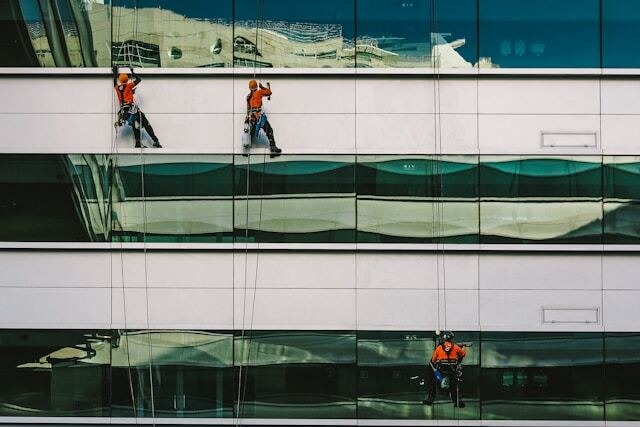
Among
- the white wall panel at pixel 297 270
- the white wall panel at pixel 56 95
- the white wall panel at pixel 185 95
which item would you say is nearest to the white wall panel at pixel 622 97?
the white wall panel at pixel 297 270

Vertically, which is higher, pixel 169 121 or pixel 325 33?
pixel 325 33

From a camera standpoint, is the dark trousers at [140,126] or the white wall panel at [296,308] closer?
the dark trousers at [140,126]

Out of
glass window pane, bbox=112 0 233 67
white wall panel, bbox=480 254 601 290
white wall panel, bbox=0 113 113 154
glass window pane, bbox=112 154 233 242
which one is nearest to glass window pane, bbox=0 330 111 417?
glass window pane, bbox=112 154 233 242

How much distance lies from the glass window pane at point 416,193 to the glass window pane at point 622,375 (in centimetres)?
292

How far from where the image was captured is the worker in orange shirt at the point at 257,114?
41.6 ft

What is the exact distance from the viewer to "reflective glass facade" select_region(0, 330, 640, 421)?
13047mm

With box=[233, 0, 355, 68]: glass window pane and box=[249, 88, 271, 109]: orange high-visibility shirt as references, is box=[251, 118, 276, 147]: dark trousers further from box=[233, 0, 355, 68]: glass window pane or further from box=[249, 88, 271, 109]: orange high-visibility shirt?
box=[233, 0, 355, 68]: glass window pane

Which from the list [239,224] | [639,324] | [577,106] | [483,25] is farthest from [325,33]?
[639,324]

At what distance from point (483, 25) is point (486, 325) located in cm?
493

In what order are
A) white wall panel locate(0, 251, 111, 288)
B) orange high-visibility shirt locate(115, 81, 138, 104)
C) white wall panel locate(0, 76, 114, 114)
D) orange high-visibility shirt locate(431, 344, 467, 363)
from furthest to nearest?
white wall panel locate(0, 76, 114, 114)
white wall panel locate(0, 251, 111, 288)
orange high-visibility shirt locate(115, 81, 138, 104)
orange high-visibility shirt locate(431, 344, 467, 363)

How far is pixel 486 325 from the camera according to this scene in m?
13.1

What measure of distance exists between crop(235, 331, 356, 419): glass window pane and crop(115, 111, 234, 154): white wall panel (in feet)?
10.4

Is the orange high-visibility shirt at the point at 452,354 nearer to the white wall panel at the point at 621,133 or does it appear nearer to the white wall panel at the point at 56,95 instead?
the white wall panel at the point at 621,133

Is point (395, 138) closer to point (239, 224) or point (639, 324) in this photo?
point (239, 224)
